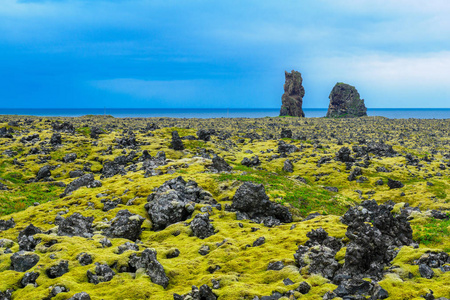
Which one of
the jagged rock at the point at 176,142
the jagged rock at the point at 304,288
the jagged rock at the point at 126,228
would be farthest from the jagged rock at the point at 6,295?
the jagged rock at the point at 176,142

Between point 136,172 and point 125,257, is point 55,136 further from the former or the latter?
point 125,257

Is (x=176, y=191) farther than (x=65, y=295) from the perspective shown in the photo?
Yes

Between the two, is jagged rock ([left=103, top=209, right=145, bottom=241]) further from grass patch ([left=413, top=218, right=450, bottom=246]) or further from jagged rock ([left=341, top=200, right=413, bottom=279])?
grass patch ([left=413, top=218, right=450, bottom=246])

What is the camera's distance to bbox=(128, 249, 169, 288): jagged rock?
765 inches

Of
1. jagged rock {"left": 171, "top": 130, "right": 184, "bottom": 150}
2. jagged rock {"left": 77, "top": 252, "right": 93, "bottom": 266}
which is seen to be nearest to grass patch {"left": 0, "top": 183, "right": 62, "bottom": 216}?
jagged rock {"left": 77, "top": 252, "right": 93, "bottom": 266}

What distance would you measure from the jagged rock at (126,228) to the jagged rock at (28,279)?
761 cm

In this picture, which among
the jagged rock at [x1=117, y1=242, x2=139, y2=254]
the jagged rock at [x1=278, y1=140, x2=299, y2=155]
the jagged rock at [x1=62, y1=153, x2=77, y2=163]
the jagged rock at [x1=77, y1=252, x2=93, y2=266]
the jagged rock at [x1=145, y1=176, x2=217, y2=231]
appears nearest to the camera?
the jagged rock at [x1=77, y1=252, x2=93, y2=266]

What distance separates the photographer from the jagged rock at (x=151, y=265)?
1944 cm

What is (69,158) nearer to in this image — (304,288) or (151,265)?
(151,265)

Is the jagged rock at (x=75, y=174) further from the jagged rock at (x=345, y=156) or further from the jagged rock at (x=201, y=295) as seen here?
the jagged rock at (x=345, y=156)

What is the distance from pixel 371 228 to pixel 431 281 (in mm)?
4056

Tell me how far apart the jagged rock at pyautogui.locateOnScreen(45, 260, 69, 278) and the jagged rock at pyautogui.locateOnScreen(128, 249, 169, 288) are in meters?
4.17

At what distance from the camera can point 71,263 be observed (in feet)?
69.7

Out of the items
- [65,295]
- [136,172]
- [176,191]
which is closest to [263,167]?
[136,172]
